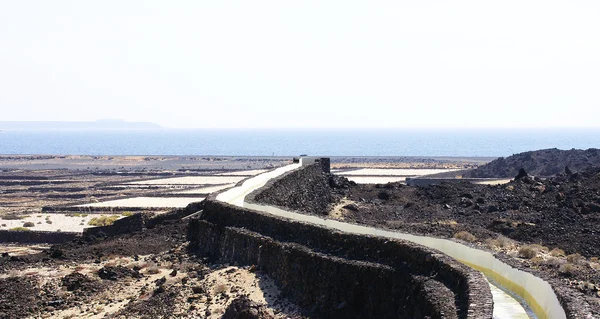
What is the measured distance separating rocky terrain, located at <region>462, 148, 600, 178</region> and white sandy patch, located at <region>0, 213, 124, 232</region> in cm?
4018

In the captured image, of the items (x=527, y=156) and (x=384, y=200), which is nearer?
(x=384, y=200)

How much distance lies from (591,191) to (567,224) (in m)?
7.02

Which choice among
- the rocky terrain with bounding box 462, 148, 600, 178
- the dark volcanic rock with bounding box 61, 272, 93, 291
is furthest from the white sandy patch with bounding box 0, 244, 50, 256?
the rocky terrain with bounding box 462, 148, 600, 178

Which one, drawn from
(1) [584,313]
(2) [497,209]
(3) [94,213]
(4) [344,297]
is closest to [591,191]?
(2) [497,209]

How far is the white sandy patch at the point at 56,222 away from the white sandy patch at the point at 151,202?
5.54 m

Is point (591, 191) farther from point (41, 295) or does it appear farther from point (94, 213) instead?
point (94, 213)

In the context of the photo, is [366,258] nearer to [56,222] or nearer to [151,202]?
[56,222]

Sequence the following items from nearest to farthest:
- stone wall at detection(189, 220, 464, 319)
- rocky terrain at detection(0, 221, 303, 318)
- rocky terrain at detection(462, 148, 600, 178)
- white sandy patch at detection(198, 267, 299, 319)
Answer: stone wall at detection(189, 220, 464, 319) → white sandy patch at detection(198, 267, 299, 319) → rocky terrain at detection(0, 221, 303, 318) → rocky terrain at detection(462, 148, 600, 178)

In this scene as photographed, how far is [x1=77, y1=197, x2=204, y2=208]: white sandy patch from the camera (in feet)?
199

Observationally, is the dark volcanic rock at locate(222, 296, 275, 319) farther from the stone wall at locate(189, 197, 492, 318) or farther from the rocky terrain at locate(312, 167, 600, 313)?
the rocky terrain at locate(312, 167, 600, 313)

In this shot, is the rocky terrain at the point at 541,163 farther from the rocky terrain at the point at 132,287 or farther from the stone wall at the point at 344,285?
the stone wall at the point at 344,285

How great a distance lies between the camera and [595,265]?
23.6m

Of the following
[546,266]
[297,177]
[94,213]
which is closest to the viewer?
[546,266]

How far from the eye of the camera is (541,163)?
81.4 metres
